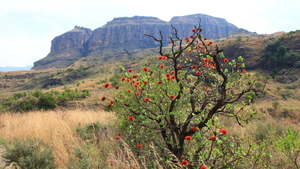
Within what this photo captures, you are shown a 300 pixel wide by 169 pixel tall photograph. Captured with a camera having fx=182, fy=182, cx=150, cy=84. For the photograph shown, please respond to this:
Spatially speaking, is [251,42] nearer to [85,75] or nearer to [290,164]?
[85,75]

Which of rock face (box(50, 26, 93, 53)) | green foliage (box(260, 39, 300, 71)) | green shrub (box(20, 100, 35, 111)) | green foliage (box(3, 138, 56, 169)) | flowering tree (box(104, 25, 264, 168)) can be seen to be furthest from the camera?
rock face (box(50, 26, 93, 53))

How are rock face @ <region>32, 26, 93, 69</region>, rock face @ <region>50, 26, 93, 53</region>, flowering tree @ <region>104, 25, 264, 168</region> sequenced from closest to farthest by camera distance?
1. flowering tree @ <region>104, 25, 264, 168</region>
2. rock face @ <region>32, 26, 93, 69</region>
3. rock face @ <region>50, 26, 93, 53</region>

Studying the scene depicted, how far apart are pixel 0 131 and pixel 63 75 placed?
61.4 meters

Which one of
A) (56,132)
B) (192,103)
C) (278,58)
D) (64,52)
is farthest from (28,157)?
(64,52)

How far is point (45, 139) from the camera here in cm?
440

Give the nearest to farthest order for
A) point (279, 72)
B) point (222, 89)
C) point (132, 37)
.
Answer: point (222, 89) → point (279, 72) → point (132, 37)

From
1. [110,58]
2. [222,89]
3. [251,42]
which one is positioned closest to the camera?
[222,89]

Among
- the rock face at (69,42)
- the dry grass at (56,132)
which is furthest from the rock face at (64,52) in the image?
the dry grass at (56,132)

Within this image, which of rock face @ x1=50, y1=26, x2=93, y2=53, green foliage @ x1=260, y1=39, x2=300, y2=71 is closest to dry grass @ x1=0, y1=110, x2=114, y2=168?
Result: green foliage @ x1=260, y1=39, x2=300, y2=71

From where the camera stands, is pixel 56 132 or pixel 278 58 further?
pixel 278 58

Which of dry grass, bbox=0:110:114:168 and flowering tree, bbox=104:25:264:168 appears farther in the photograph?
dry grass, bbox=0:110:114:168

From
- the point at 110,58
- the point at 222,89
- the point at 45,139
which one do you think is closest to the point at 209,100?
the point at 222,89

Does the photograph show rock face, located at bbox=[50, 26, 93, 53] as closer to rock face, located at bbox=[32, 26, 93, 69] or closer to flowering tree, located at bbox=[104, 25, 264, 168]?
rock face, located at bbox=[32, 26, 93, 69]

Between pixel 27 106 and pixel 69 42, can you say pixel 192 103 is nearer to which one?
pixel 27 106
